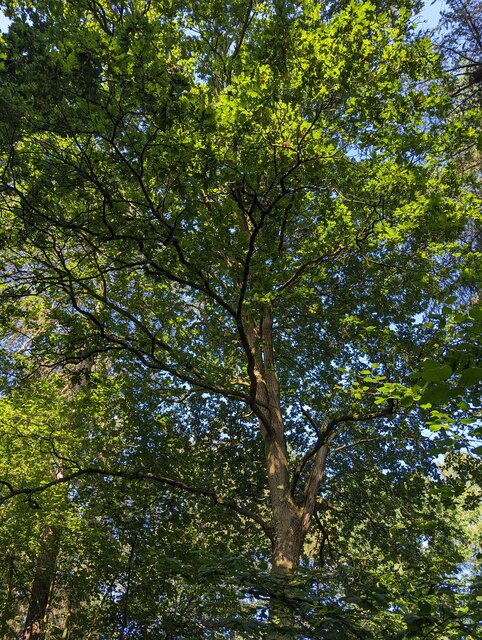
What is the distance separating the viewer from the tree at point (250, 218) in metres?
5.39

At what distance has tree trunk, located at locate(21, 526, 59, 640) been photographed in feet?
35.0

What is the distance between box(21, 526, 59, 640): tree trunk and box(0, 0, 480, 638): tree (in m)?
1.99

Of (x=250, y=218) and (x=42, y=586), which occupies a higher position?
(x=250, y=218)

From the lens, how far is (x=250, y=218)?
615 cm

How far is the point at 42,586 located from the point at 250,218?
34.5 ft

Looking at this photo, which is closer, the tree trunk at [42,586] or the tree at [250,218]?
the tree at [250,218]

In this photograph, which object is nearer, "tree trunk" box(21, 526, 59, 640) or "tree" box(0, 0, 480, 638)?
"tree" box(0, 0, 480, 638)

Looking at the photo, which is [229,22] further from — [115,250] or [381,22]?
[115,250]

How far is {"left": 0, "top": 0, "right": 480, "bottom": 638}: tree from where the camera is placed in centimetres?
539

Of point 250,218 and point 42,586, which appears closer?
point 250,218

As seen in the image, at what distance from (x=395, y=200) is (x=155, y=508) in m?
7.27

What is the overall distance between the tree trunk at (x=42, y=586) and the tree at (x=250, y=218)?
6.54 ft

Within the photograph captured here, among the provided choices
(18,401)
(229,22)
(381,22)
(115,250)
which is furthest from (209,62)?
(18,401)

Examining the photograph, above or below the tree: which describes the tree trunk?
below
